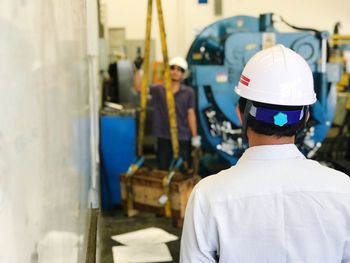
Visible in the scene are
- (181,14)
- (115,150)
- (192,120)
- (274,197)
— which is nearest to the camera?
(274,197)

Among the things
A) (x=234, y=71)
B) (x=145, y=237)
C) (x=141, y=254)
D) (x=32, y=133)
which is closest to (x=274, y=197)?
(x=32, y=133)

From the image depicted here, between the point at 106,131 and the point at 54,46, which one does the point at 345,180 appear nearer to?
the point at 54,46

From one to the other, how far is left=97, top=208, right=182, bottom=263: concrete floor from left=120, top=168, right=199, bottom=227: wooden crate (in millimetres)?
206

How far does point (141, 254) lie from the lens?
3287 millimetres

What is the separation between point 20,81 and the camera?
522 mm

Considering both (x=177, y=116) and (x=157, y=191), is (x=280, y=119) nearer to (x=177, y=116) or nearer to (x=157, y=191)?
(x=157, y=191)

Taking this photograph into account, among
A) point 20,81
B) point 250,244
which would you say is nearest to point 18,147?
point 20,81

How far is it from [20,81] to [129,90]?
5.75 meters

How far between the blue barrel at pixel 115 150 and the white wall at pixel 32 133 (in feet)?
10.7

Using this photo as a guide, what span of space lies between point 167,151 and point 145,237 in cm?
83

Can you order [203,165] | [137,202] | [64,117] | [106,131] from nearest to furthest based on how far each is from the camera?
[64,117], [137,202], [106,131], [203,165]

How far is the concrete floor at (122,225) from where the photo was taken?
11.5 ft

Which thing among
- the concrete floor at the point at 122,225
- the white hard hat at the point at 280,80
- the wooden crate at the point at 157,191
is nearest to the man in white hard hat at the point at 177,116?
the wooden crate at the point at 157,191

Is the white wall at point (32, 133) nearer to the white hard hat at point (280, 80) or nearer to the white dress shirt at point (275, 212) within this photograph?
the white dress shirt at point (275, 212)
